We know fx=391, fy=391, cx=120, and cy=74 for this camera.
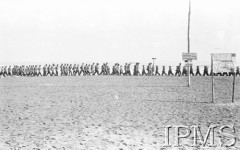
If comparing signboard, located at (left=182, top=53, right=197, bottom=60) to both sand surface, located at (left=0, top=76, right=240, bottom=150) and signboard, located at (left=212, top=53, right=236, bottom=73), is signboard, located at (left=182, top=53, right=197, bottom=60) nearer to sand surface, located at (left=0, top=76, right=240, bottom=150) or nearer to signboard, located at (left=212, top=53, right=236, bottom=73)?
sand surface, located at (left=0, top=76, right=240, bottom=150)

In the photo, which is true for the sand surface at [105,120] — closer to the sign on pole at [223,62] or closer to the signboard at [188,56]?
the sign on pole at [223,62]

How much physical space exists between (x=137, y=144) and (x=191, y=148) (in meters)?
1.19

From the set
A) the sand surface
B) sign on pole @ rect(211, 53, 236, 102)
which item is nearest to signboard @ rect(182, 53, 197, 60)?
the sand surface

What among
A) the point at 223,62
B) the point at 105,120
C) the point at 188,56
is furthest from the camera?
the point at 188,56

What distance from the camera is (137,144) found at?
28.6 feet

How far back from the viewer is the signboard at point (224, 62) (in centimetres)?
1470

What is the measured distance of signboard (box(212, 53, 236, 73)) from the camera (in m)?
14.7

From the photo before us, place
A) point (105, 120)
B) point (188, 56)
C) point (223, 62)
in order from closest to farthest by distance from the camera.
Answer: point (105, 120) → point (223, 62) → point (188, 56)

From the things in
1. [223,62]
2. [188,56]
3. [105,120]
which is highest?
[188,56]

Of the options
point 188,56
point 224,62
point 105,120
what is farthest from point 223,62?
point 188,56

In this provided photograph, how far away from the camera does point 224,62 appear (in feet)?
49.1

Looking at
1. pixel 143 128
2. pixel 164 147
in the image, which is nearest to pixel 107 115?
pixel 143 128

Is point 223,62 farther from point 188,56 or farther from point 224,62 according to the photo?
point 188,56

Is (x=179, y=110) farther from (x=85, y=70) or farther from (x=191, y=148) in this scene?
(x=85, y=70)
